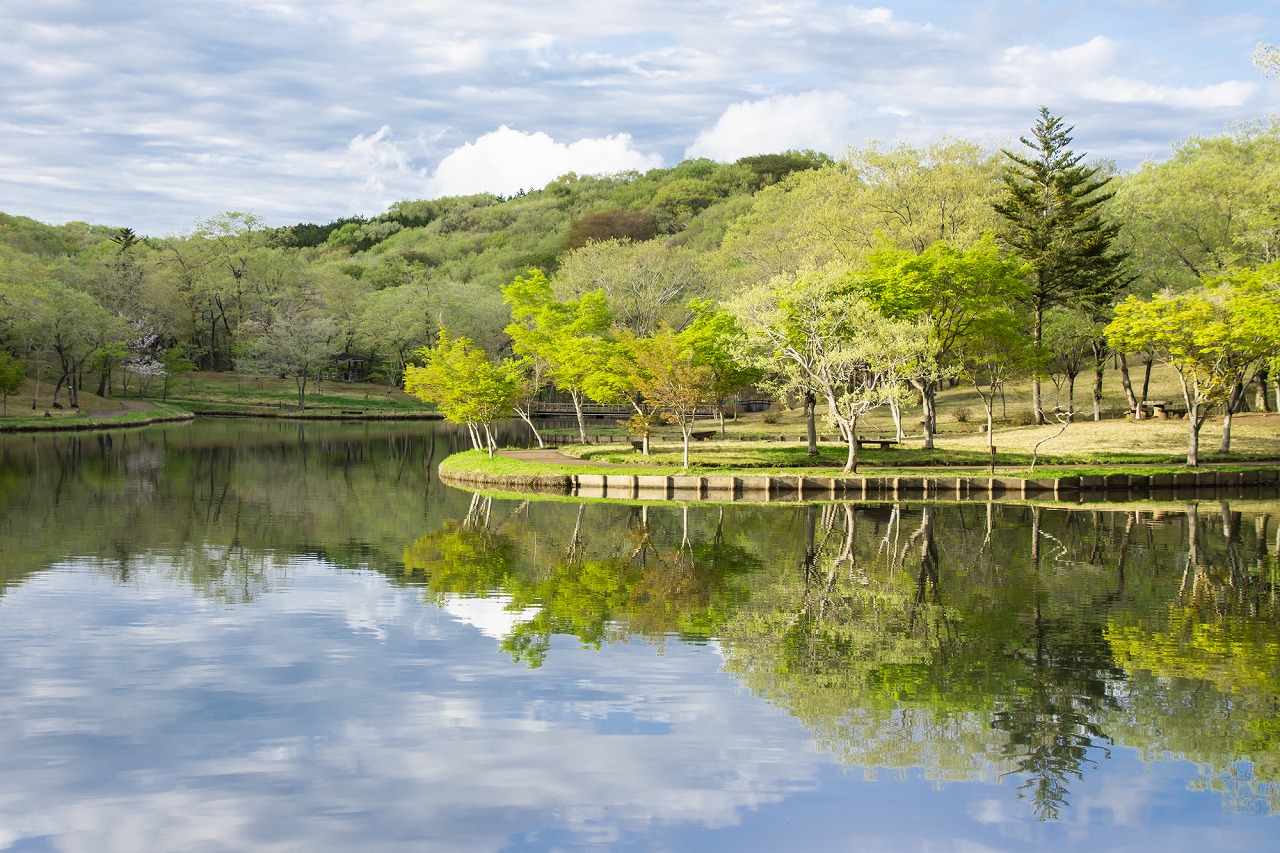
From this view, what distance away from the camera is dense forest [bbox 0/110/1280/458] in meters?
42.3

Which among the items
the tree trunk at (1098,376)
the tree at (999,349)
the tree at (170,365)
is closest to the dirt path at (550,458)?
the tree at (999,349)

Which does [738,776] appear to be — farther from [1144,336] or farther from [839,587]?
[1144,336]

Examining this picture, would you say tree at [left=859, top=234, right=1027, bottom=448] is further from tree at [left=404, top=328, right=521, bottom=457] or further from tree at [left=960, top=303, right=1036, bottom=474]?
tree at [left=404, top=328, right=521, bottom=457]

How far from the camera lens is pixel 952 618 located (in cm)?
1806

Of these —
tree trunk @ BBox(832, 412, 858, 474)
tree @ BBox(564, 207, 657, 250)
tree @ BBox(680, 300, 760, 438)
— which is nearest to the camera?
tree trunk @ BBox(832, 412, 858, 474)

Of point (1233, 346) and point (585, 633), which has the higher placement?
point (1233, 346)

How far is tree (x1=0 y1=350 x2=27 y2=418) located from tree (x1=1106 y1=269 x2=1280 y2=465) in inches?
2590

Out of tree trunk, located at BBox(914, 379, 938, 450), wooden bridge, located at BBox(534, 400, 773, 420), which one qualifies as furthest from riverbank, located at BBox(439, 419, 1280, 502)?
wooden bridge, located at BBox(534, 400, 773, 420)

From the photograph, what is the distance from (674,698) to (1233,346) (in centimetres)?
3424

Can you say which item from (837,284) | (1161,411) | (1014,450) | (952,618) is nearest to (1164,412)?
(1161,411)

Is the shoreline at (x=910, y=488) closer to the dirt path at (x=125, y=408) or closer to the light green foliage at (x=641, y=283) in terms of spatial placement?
Result: the light green foliage at (x=641, y=283)

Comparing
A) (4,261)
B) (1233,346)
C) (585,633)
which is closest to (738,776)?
(585,633)

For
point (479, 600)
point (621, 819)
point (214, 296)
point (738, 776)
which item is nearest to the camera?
point (621, 819)

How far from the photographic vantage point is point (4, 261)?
77.5 metres
